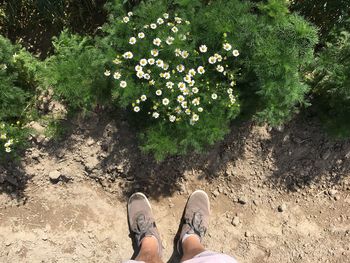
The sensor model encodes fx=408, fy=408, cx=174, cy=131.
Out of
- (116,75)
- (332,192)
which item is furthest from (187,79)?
(332,192)

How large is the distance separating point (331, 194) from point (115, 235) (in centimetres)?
278

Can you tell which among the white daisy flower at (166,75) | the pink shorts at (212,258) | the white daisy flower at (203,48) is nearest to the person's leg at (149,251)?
the pink shorts at (212,258)

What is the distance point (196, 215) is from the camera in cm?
496

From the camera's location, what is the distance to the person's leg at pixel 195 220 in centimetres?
491

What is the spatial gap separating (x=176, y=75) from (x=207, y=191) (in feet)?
5.99

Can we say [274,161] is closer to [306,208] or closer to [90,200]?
[306,208]

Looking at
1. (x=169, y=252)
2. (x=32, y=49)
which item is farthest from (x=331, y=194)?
(x=32, y=49)

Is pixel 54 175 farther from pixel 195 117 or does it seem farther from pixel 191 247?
pixel 195 117

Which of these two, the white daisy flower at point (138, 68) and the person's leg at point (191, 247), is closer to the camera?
the white daisy flower at point (138, 68)

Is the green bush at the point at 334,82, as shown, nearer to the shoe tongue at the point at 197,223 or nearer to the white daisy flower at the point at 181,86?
the white daisy flower at the point at 181,86

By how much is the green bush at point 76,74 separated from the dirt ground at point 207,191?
642 millimetres

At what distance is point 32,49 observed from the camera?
5016 millimetres

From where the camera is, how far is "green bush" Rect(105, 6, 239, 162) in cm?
393

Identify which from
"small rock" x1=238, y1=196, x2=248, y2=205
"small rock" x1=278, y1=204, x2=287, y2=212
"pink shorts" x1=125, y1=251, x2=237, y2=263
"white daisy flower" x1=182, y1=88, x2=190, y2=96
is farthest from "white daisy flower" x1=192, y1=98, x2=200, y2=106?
"small rock" x1=278, y1=204, x2=287, y2=212
